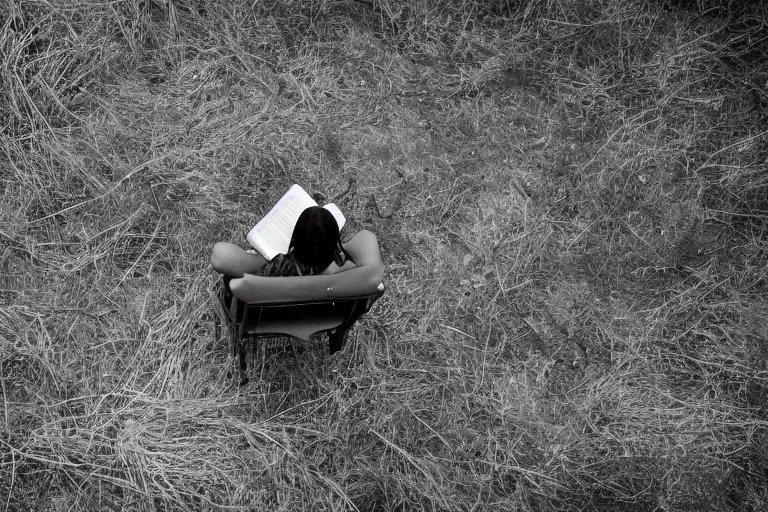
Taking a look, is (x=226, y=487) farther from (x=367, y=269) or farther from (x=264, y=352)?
(x=367, y=269)

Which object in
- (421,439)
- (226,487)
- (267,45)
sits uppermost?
(267,45)

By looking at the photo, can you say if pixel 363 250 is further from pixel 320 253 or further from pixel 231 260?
pixel 231 260

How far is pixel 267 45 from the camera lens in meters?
3.30

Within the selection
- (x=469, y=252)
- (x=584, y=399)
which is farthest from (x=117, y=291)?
(x=584, y=399)

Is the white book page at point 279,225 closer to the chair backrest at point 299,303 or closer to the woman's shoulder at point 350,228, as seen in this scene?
the woman's shoulder at point 350,228

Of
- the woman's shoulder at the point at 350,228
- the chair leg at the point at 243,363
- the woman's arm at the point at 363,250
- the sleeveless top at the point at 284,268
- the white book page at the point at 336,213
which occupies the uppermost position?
the woman's arm at the point at 363,250

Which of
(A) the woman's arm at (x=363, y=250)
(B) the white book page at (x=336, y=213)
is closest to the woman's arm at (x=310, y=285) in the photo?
(A) the woman's arm at (x=363, y=250)

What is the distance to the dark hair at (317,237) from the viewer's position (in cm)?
231

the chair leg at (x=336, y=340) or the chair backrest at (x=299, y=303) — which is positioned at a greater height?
the chair backrest at (x=299, y=303)

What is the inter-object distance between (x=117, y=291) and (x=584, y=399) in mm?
2254

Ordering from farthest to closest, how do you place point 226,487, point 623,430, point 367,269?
1. point 623,430
2. point 226,487
3. point 367,269

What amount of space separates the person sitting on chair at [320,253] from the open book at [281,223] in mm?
192

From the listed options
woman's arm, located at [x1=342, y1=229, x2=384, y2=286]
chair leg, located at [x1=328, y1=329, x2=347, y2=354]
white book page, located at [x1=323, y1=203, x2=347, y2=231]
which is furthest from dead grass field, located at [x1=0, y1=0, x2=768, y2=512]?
woman's arm, located at [x1=342, y1=229, x2=384, y2=286]

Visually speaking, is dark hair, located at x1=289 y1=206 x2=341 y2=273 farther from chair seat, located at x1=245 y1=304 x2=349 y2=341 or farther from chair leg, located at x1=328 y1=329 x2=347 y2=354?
chair leg, located at x1=328 y1=329 x2=347 y2=354
